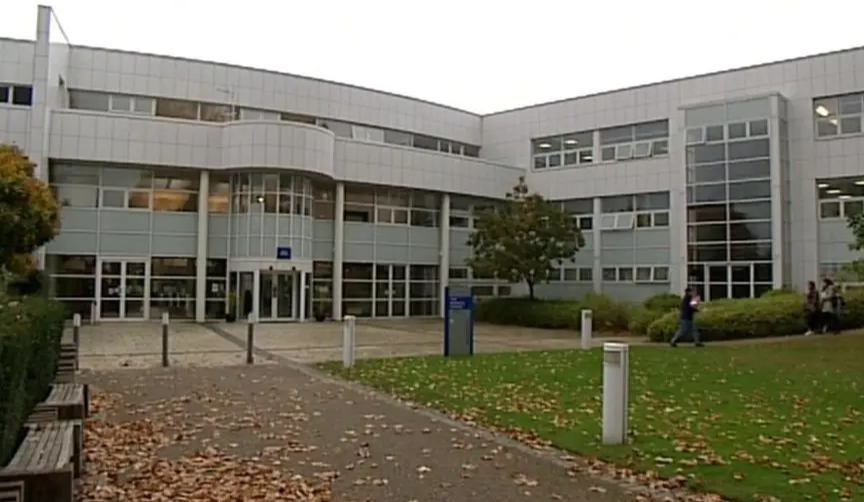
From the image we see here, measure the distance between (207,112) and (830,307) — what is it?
2708 centimetres

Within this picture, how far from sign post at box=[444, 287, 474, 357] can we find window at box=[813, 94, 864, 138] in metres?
23.0

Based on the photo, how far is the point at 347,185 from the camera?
37.3 meters

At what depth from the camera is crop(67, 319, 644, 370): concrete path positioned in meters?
18.1

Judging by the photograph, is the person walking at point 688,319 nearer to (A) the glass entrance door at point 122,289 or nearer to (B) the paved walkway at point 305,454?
(B) the paved walkway at point 305,454

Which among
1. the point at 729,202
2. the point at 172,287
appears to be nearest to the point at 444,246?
the point at 172,287

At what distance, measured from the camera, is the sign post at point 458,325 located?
18.3m

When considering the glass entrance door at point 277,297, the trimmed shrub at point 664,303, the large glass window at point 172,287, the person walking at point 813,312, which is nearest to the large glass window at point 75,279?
the large glass window at point 172,287

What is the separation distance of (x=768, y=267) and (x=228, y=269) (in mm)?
23147

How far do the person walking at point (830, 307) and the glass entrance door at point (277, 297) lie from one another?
2050cm

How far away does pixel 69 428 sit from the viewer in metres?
6.39

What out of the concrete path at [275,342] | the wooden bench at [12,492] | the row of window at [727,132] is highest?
the row of window at [727,132]

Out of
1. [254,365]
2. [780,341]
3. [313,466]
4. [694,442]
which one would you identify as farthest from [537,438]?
[780,341]

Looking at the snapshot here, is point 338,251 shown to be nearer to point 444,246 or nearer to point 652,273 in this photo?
point 444,246

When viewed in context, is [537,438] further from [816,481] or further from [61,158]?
[61,158]
